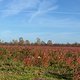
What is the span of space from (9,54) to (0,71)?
27.9ft

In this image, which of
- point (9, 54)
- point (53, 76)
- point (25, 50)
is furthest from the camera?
point (25, 50)

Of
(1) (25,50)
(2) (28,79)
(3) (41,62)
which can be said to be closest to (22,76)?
(2) (28,79)

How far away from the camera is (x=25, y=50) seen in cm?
2931

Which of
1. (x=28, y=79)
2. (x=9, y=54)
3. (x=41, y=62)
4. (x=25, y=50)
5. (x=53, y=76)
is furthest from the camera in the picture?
(x=25, y=50)

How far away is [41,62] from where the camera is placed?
22.6 metres

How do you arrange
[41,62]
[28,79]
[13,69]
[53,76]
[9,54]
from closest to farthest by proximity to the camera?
[28,79]
[53,76]
[13,69]
[41,62]
[9,54]

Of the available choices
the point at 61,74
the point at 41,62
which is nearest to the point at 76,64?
the point at 41,62

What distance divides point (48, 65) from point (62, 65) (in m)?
0.95

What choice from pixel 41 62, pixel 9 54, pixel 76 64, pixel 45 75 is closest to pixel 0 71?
pixel 45 75

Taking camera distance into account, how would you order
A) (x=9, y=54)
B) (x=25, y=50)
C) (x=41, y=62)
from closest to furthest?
(x=41, y=62) → (x=9, y=54) → (x=25, y=50)

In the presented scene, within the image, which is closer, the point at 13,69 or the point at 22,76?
the point at 22,76

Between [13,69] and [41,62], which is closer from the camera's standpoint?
[13,69]

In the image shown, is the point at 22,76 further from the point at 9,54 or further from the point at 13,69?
the point at 9,54

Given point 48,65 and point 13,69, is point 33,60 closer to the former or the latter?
point 48,65
